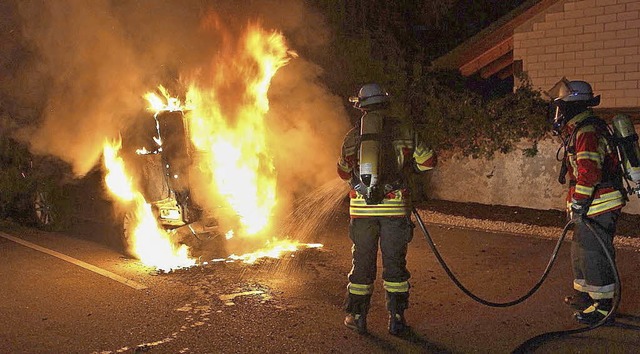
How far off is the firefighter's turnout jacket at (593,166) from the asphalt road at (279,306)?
3.31 ft

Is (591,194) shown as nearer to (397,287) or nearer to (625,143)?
(625,143)

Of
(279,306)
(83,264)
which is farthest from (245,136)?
(279,306)

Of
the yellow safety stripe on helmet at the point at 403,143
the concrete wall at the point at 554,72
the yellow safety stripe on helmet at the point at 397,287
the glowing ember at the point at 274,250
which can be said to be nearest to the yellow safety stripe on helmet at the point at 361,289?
the yellow safety stripe on helmet at the point at 397,287

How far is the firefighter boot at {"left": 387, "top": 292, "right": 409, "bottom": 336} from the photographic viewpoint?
497cm

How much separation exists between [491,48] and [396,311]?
31.3ft

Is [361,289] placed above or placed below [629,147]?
below

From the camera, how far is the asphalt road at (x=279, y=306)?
4840 mm

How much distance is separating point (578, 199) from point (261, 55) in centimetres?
529

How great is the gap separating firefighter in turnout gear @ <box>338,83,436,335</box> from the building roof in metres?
8.40

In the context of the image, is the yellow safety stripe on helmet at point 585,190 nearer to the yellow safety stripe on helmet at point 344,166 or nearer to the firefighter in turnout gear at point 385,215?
the firefighter in turnout gear at point 385,215

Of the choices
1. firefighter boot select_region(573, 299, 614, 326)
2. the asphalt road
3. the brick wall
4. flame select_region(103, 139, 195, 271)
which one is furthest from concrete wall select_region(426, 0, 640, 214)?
flame select_region(103, 139, 195, 271)

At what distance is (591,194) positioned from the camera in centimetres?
498

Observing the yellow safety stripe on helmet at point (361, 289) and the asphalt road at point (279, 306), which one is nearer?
the asphalt road at point (279, 306)

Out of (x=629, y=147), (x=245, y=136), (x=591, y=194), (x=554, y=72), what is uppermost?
(x=554, y=72)
